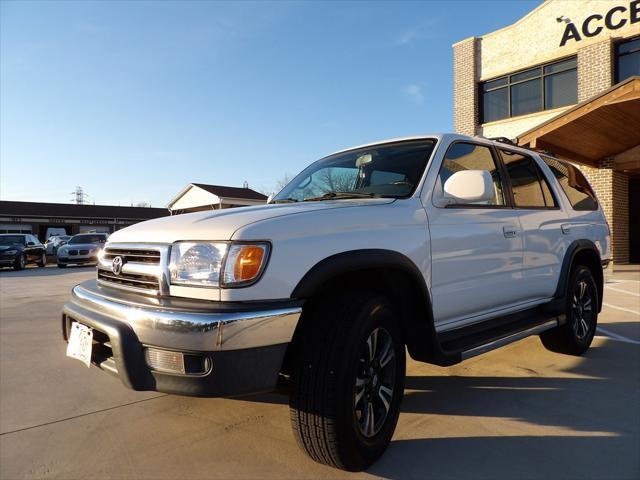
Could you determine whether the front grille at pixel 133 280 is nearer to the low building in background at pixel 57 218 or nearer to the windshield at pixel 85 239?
the windshield at pixel 85 239

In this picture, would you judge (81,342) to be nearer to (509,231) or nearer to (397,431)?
(397,431)

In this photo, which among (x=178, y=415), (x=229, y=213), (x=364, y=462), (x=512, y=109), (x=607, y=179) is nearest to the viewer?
(x=364, y=462)

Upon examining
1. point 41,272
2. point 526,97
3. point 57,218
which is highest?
point 526,97

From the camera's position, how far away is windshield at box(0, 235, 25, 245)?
61.5 ft

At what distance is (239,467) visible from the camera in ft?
7.79

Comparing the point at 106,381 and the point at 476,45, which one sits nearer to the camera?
the point at 106,381

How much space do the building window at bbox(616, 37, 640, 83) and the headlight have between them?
14.2 metres

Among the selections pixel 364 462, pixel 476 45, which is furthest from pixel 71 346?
pixel 476 45

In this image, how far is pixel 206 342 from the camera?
1.95m

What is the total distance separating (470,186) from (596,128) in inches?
367

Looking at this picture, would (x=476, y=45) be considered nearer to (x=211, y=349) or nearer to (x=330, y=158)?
(x=330, y=158)

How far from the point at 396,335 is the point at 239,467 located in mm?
1062

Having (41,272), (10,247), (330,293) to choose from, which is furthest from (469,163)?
(10,247)

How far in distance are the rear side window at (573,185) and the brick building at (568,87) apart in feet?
16.9
